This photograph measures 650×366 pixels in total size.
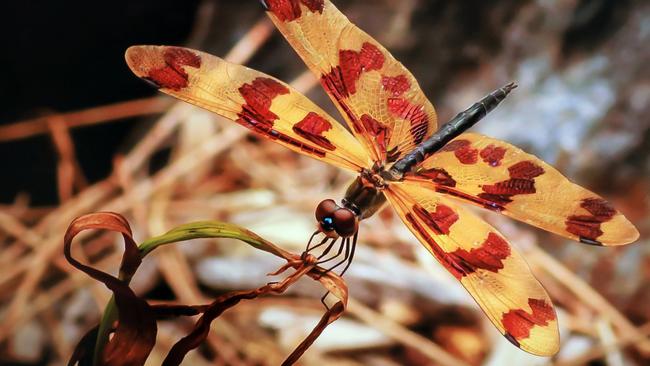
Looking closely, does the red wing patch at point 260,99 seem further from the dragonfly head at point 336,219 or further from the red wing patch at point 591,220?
the red wing patch at point 591,220

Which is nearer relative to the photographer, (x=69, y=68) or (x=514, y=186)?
(x=514, y=186)

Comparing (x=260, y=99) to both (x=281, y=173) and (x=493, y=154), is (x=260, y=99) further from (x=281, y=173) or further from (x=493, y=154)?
(x=281, y=173)

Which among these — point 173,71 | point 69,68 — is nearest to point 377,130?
point 173,71

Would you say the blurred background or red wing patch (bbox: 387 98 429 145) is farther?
the blurred background

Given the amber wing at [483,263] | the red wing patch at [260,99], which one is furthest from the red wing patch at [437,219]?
the red wing patch at [260,99]

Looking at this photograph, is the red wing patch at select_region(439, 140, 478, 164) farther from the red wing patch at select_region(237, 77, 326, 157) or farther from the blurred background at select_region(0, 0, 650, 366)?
the blurred background at select_region(0, 0, 650, 366)

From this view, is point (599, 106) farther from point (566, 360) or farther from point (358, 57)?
point (358, 57)

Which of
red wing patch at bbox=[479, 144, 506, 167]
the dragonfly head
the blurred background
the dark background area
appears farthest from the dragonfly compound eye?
the dark background area

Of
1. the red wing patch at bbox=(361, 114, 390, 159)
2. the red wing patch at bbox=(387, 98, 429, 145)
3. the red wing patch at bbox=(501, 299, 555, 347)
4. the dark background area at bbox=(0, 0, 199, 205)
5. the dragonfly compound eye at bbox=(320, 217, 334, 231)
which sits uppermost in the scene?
the red wing patch at bbox=(387, 98, 429, 145)
